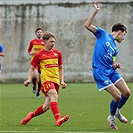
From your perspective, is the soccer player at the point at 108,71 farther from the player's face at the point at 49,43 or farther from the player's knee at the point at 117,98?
the player's face at the point at 49,43

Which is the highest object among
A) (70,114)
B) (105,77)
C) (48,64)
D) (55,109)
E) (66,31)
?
(48,64)

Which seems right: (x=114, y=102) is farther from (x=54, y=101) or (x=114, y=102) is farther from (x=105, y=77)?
(x=54, y=101)

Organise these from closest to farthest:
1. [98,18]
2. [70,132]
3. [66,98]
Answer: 1. [70,132]
2. [66,98]
3. [98,18]

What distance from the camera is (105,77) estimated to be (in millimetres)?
10164

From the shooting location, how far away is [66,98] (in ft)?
58.5

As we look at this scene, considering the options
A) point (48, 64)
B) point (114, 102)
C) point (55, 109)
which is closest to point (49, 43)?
point (48, 64)

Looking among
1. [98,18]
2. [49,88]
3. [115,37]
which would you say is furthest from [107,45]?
[98,18]

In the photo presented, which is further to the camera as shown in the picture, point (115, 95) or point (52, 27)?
point (52, 27)

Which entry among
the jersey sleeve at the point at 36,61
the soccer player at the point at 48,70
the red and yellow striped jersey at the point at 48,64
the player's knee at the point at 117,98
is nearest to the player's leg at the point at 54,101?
the soccer player at the point at 48,70

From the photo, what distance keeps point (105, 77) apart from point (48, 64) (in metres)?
1.13

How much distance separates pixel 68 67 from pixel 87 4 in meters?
2.95

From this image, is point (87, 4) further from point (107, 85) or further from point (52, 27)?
point (107, 85)

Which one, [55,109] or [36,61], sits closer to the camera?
[55,109]

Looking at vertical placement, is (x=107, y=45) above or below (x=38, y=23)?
Result: above
